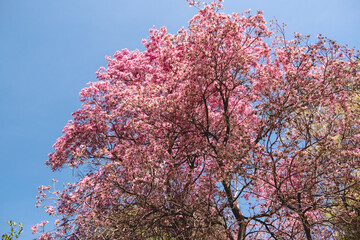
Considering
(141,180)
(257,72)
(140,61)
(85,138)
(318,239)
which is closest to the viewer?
(141,180)

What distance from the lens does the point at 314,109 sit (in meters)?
7.38

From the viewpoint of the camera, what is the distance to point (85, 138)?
1191cm

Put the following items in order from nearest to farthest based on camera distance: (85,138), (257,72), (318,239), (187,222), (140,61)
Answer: (187,222)
(257,72)
(318,239)
(85,138)
(140,61)

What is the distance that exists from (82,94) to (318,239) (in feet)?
36.1

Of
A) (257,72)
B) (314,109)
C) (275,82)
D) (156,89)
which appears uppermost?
(257,72)

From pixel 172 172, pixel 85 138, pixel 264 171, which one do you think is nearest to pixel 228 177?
pixel 264 171

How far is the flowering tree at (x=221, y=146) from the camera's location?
684 centimetres

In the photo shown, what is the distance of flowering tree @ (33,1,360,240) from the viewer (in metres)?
6.84

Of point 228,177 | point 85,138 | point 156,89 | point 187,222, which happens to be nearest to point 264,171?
point 228,177

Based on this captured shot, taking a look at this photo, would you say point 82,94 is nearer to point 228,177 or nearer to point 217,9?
point 217,9

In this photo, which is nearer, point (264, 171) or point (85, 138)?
point (264, 171)

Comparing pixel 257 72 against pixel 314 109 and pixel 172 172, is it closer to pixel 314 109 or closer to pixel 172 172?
pixel 314 109

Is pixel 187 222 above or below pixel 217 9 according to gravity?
below

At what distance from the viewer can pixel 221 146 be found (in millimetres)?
7629
